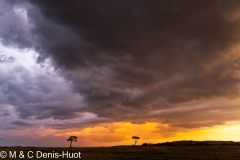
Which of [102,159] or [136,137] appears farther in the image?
[136,137]

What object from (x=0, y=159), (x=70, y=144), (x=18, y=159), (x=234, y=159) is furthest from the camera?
(x=70, y=144)

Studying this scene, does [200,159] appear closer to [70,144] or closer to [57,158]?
[57,158]

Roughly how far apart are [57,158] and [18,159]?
874cm

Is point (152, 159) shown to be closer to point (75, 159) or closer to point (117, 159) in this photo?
point (117, 159)

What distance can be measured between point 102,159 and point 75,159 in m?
6.19

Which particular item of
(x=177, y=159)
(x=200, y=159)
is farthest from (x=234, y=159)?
(x=177, y=159)

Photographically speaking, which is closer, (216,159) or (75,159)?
(75,159)

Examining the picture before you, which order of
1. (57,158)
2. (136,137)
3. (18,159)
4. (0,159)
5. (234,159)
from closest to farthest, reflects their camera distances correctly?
(0,159) → (18,159) → (57,158) → (234,159) → (136,137)

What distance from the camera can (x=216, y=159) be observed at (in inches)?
2469

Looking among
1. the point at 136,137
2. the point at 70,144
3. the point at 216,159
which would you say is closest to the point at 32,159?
the point at 216,159

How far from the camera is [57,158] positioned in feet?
195

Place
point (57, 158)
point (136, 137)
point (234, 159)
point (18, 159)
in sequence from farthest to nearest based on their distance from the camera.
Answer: point (136, 137) < point (234, 159) < point (57, 158) < point (18, 159)

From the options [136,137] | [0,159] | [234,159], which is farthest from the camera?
[136,137]

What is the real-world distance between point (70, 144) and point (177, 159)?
280ft
